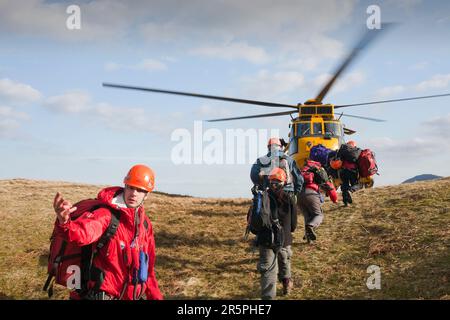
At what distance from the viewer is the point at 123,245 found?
13.0 feet

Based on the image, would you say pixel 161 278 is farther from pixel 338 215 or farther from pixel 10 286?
pixel 338 215

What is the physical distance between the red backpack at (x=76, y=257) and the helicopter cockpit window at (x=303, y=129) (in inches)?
483

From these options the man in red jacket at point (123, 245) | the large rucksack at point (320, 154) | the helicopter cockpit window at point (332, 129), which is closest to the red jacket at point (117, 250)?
the man in red jacket at point (123, 245)

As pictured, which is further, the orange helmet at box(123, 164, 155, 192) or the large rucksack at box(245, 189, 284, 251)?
the large rucksack at box(245, 189, 284, 251)

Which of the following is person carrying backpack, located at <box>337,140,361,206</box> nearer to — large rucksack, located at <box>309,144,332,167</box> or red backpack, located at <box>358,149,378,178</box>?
red backpack, located at <box>358,149,378,178</box>

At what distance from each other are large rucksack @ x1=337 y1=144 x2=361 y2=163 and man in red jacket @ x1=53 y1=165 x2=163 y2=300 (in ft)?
31.6

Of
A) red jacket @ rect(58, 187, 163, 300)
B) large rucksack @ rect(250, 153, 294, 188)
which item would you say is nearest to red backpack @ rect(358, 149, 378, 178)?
large rucksack @ rect(250, 153, 294, 188)

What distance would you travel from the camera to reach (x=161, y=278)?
8617mm

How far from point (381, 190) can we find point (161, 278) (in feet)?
32.8

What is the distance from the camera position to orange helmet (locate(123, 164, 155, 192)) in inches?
162

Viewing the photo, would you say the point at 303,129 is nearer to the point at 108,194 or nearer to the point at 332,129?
the point at 332,129

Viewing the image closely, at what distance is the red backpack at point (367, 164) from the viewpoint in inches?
481

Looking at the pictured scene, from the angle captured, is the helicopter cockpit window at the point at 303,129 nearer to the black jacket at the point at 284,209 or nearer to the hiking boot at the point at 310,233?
the hiking boot at the point at 310,233
